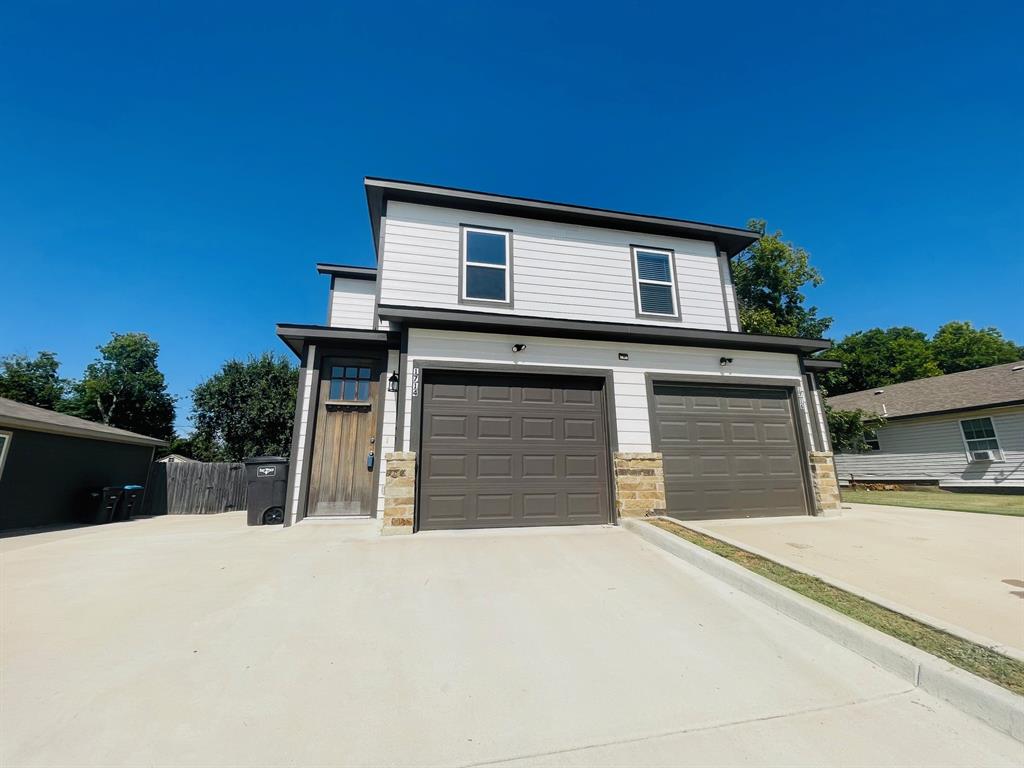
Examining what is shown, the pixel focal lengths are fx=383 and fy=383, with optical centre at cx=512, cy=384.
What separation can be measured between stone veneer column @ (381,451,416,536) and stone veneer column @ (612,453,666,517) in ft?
9.63

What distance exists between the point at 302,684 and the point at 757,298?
984 inches

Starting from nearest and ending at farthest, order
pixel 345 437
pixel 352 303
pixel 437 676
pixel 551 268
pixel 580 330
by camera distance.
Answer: pixel 437 676, pixel 580 330, pixel 345 437, pixel 551 268, pixel 352 303

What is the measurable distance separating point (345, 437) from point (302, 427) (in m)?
0.70

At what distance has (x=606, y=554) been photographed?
422 cm

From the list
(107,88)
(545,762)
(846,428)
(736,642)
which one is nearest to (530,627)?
(545,762)

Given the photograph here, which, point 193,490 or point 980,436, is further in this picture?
point 980,436

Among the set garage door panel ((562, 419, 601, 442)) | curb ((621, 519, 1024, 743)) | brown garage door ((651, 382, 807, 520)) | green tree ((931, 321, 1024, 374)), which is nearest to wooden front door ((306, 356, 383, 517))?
garage door panel ((562, 419, 601, 442))

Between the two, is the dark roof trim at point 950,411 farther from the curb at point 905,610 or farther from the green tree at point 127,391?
the green tree at point 127,391

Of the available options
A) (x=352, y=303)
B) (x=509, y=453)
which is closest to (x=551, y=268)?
(x=509, y=453)

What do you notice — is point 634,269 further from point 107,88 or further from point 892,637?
point 107,88

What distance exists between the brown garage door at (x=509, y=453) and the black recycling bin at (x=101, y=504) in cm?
875

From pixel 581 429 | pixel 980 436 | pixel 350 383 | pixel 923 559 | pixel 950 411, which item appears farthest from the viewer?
pixel 950 411

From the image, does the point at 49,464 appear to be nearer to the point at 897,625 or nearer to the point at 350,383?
the point at 350,383

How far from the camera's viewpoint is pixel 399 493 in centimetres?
505
